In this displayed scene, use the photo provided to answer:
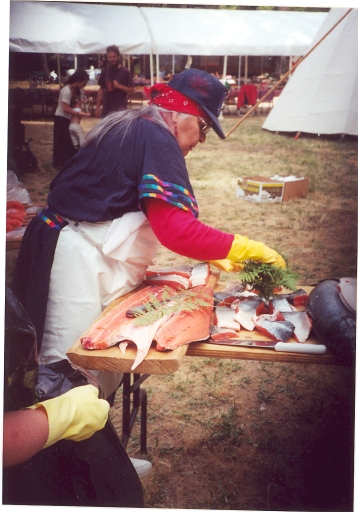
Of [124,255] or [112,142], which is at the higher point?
[112,142]

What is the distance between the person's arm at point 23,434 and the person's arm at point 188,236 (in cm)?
84

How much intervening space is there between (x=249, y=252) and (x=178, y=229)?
1.22ft

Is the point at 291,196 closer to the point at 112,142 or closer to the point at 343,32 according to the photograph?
the point at 343,32

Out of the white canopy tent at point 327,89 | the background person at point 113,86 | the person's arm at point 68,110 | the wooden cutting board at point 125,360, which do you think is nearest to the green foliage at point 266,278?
the wooden cutting board at point 125,360

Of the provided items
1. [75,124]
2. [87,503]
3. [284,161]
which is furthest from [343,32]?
[87,503]

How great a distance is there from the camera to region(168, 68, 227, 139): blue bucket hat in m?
2.12

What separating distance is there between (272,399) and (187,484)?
3.01 feet

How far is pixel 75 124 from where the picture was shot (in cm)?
402

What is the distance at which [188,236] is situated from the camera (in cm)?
198

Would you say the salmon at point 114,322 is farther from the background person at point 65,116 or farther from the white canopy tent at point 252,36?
the white canopy tent at point 252,36

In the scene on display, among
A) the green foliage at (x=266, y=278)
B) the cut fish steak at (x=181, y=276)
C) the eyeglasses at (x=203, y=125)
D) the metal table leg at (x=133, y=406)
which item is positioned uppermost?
the eyeglasses at (x=203, y=125)

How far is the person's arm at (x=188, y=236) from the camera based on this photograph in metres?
1.96

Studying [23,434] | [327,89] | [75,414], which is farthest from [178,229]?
[327,89]

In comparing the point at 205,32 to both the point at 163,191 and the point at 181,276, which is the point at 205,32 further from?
the point at 163,191
